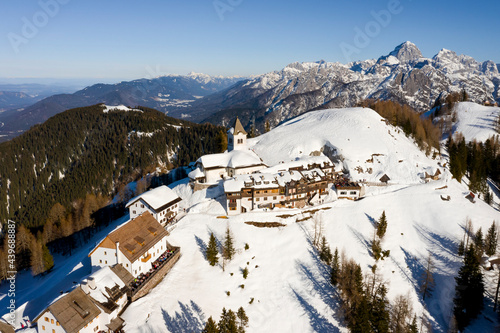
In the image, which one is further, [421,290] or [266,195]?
[266,195]

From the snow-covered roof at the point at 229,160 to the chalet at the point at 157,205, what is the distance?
14681 millimetres

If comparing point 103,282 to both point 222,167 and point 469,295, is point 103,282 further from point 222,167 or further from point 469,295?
point 469,295

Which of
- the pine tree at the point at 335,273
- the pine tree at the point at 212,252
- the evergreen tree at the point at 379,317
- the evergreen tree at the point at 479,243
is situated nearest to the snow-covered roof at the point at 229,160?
the pine tree at the point at 212,252

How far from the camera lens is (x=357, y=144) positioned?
93.1 meters

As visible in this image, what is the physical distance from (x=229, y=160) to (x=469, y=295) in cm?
5972

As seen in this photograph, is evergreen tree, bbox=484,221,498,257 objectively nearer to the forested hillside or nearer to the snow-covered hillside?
the snow-covered hillside

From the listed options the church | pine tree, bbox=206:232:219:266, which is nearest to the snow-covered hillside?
→ pine tree, bbox=206:232:219:266

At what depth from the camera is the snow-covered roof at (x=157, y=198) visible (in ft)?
197

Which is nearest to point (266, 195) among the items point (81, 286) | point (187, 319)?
point (187, 319)

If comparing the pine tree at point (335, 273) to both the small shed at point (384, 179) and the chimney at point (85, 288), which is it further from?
the chimney at point (85, 288)

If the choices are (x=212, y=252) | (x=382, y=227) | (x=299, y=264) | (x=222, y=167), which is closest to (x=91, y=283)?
(x=212, y=252)

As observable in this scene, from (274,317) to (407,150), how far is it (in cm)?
7777

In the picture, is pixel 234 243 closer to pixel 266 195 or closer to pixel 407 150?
pixel 266 195

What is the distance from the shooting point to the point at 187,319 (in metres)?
40.1
